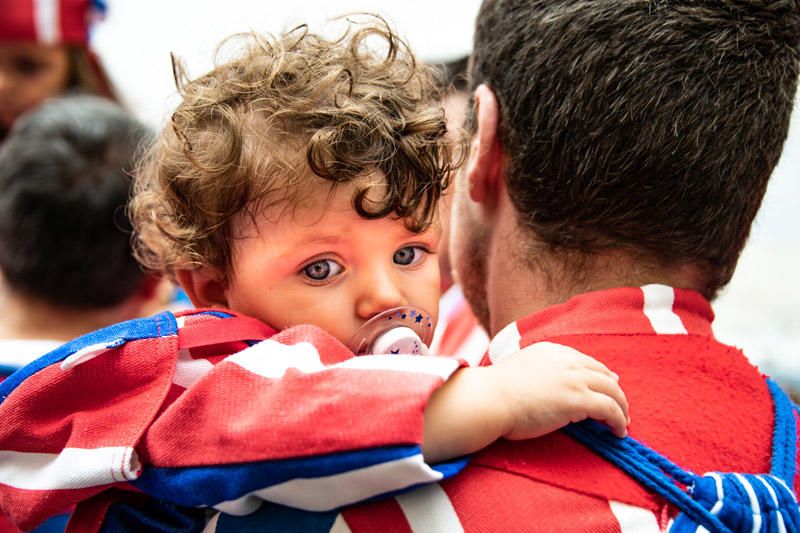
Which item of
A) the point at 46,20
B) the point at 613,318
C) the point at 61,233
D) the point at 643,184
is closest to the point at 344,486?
the point at 613,318

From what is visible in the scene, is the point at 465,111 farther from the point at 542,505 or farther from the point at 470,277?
the point at 542,505

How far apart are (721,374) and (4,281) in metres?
1.53

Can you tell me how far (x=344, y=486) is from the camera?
80cm

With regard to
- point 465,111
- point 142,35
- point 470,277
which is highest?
point 465,111

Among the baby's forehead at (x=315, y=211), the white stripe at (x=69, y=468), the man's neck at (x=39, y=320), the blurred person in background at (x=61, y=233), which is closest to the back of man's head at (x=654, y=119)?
the baby's forehead at (x=315, y=211)

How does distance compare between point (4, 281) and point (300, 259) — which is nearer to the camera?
point (300, 259)

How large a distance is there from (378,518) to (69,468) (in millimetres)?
337

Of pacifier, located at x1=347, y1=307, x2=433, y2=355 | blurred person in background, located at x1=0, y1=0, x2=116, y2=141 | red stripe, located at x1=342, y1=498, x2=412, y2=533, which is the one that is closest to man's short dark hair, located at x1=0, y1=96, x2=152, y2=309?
pacifier, located at x1=347, y1=307, x2=433, y2=355

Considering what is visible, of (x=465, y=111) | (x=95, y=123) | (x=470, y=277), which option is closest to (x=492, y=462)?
(x=470, y=277)

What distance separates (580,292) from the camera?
3.62 ft

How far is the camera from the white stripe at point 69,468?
0.85 m

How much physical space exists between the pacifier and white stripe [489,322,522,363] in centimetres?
9

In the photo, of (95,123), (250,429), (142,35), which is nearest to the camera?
(250,429)

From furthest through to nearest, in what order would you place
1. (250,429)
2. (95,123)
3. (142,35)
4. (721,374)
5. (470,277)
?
(142,35)
(95,123)
(470,277)
(721,374)
(250,429)
